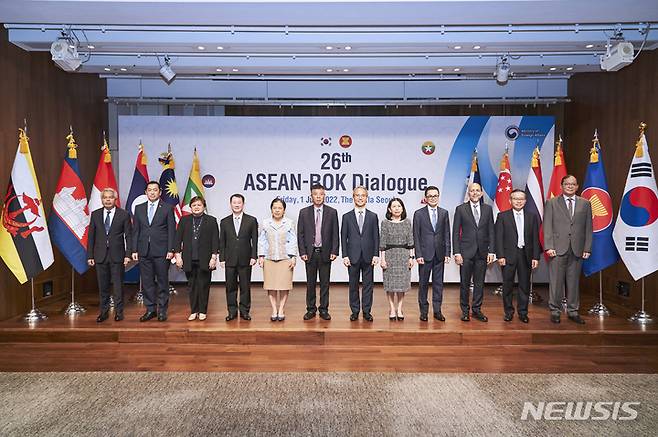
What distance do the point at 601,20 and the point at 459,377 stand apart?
405 cm

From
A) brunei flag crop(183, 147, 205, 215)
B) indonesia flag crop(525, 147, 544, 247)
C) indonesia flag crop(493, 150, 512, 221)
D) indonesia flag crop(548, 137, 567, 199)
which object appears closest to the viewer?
indonesia flag crop(548, 137, 567, 199)

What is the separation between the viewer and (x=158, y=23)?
514cm

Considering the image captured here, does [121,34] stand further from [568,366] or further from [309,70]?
[568,366]

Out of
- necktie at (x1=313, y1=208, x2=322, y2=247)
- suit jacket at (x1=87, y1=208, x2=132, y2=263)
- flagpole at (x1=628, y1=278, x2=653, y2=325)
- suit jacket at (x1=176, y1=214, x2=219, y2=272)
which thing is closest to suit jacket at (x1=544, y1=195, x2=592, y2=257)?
flagpole at (x1=628, y1=278, x2=653, y2=325)

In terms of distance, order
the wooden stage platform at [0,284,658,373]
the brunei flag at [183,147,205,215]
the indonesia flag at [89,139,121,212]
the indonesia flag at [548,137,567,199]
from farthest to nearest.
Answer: the brunei flag at [183,147,205,215] → the indonesia flag at [548,137,567,199] → the indonesia flag at [89,139,121,212] → the wooden stage platform at [0,284,658,373]

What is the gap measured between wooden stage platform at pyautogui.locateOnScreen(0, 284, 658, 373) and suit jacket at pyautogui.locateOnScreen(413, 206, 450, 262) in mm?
799

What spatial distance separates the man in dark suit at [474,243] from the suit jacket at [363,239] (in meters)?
0.92

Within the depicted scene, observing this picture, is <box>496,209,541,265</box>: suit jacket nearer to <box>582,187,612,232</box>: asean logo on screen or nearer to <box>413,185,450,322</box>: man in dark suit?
<box>413,185,450,322</box>: man in dark suit

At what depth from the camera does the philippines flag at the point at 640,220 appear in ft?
17.6

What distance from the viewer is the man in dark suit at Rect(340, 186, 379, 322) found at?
5.35m

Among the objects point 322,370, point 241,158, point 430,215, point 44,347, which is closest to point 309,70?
point 241,158

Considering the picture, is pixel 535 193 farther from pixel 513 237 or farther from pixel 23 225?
pixel 23 225

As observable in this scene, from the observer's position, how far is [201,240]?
5348mm

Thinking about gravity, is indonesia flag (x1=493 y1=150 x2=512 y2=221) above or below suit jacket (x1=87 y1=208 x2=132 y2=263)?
above
